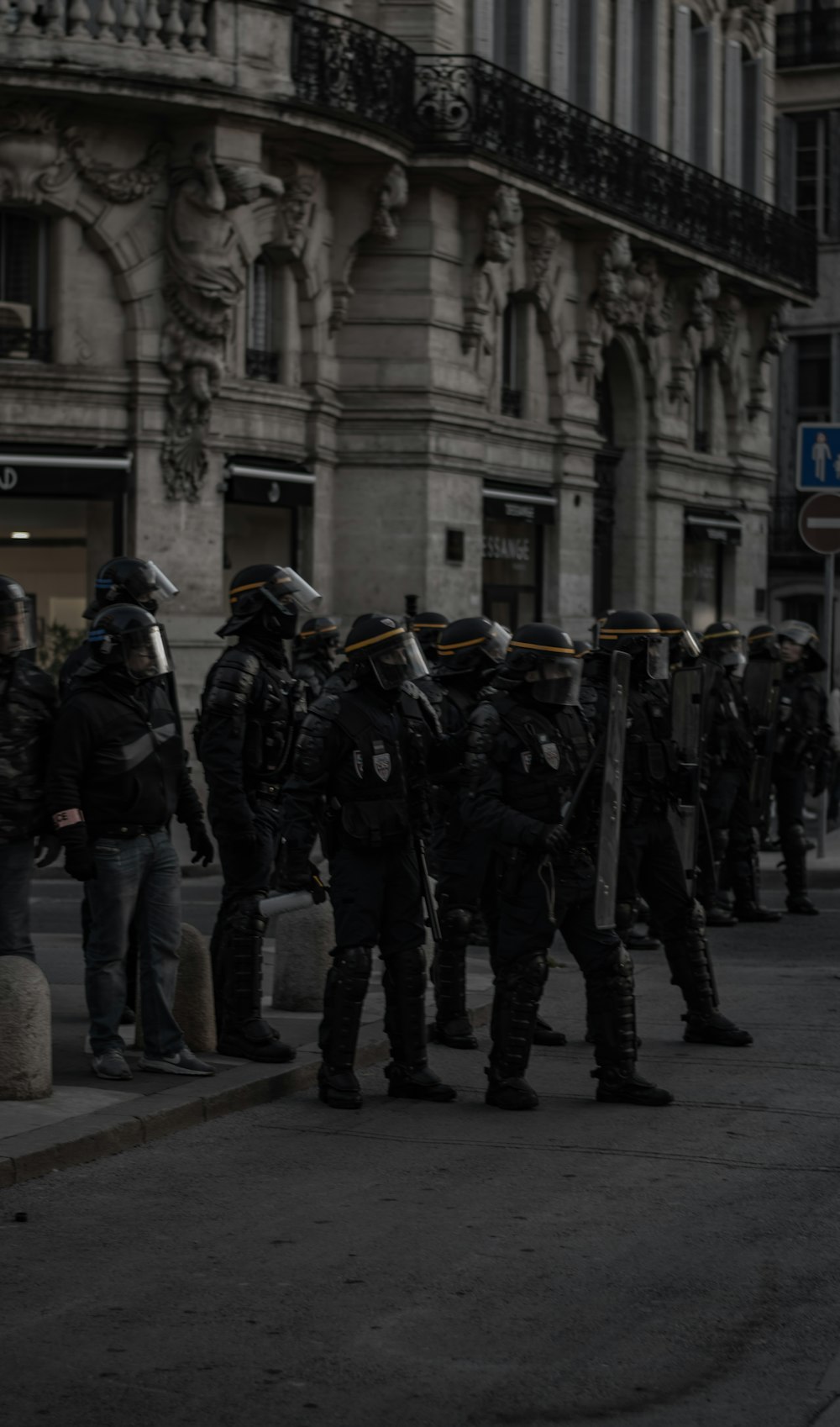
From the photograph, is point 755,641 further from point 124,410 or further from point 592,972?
point 124,410

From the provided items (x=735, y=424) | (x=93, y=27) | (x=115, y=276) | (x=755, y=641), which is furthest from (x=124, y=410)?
(x=735, y=424)

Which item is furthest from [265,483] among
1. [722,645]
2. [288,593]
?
[288,593]

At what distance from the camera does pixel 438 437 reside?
25.9 metres

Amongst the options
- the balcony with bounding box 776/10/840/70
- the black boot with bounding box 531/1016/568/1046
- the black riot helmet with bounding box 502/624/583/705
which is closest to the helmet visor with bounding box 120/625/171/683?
the black riot helmet with bounding box 502/624/583/705

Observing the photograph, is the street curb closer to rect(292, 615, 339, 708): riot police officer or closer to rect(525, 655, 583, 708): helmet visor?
rect(525, 655, 583, 708): helmet visor

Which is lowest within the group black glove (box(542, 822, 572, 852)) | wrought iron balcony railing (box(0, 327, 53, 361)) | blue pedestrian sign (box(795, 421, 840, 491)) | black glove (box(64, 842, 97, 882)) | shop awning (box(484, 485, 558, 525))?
black glove (box(64, 842, 97, 882))

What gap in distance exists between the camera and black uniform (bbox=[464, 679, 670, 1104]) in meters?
8.62

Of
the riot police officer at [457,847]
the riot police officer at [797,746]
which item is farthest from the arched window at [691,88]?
the riot police officer at [457,847]

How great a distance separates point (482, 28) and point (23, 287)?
7.27 m

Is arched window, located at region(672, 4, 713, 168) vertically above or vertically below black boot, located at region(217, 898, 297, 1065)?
above

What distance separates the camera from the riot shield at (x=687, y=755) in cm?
1005

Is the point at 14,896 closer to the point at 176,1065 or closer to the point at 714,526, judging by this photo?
the point at 176,1065

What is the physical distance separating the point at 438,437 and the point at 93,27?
20.4 ft

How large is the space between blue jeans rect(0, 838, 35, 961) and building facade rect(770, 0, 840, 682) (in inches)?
1286
